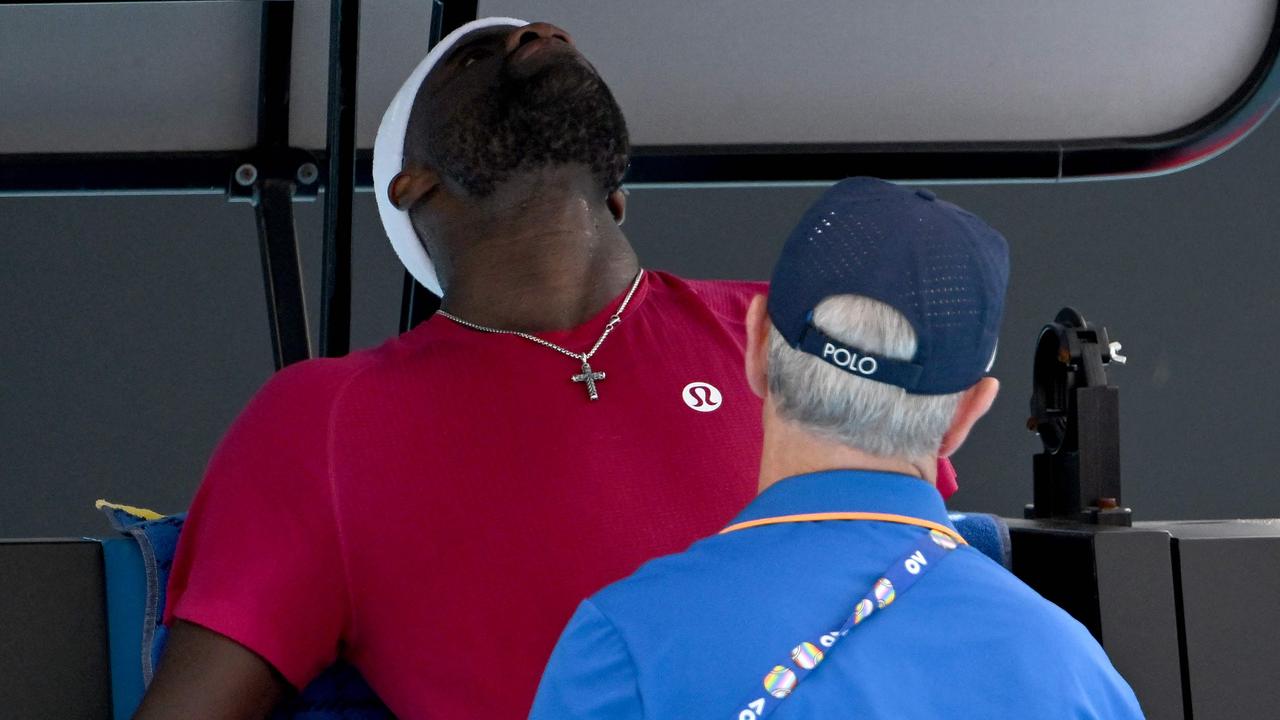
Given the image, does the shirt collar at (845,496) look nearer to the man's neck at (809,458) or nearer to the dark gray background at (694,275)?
the man's neck at (809,458)

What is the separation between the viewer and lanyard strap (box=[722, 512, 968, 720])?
30.9 inches

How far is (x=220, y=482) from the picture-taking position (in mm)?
1348

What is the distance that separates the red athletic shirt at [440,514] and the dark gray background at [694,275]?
614 centimetres

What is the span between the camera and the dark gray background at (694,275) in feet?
25.3

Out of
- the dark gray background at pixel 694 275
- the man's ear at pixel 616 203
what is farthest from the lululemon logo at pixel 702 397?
the dark gray background at pixel 694 275

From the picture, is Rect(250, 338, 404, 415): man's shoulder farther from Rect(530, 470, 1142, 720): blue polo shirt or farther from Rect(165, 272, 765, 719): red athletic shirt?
Rect(530, 470, 1142, 720): blue polo shirt

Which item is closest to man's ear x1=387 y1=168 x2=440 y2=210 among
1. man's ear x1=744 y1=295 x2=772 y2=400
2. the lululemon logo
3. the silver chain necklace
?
the silver chain necklace

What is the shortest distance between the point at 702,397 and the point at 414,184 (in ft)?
1.39

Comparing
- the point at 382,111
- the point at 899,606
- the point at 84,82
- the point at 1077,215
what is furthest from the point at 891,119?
the point at 1077,215

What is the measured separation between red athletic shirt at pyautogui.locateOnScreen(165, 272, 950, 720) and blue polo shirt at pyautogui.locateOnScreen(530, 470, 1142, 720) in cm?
50

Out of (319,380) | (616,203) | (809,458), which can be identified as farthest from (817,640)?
(616,203)

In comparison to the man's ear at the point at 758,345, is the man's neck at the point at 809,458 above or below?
below

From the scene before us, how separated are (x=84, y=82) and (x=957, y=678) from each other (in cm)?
165

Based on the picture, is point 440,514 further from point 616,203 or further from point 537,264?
point 616,203
